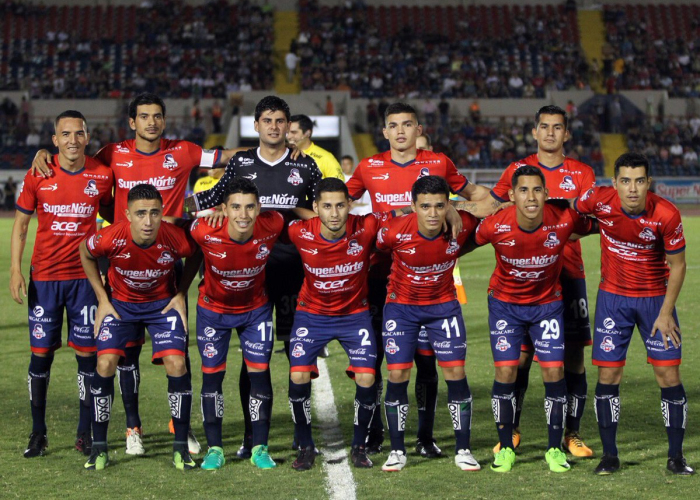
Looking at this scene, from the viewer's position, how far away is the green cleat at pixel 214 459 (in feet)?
20.2

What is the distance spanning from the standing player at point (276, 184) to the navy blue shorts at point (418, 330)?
90cm

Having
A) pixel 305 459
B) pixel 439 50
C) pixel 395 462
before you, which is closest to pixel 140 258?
pixel 305 459

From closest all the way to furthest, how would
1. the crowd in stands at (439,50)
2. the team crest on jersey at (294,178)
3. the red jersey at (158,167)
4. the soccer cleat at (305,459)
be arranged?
1. the soccer cleat at (305,459)
2. the team crest on jersey at (294,178)
3. the red jersey at (158,167)
4. the crowd in stands at (439,50)

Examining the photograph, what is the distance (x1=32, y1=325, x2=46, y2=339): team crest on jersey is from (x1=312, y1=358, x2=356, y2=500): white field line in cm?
205

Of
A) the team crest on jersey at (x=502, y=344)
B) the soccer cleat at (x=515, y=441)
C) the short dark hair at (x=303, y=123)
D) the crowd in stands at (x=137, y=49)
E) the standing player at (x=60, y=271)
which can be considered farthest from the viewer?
the crowd in stands at (x=137, y=49)

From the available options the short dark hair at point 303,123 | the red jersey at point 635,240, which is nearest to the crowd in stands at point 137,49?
the short dark hair at point 303,123

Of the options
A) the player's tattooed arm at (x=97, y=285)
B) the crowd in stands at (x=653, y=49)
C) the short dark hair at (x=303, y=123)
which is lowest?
the player's tattooed arm at (x=97, y=285)

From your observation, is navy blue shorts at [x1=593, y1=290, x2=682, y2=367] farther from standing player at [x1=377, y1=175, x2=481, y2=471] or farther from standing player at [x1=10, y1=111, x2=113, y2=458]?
standing player at [x1=10, y1=111, x2=113, y2=458]

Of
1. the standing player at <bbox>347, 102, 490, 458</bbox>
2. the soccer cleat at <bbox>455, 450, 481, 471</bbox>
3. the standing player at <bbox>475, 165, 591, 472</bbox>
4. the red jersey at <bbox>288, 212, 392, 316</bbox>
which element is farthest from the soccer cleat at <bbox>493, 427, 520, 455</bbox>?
the red jersey at <bbox>288, 212, 392, 316</bbox>

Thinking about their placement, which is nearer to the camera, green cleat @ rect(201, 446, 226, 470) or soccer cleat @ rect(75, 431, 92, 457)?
green cleat @ rect(201, 446, 226, 470)

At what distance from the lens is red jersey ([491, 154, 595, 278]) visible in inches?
262

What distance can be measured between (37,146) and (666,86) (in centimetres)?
2294

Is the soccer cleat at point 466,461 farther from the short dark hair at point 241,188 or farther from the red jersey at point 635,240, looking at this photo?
the short dark hair at point 241,188

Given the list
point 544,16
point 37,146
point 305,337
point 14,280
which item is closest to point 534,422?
point 305,337
